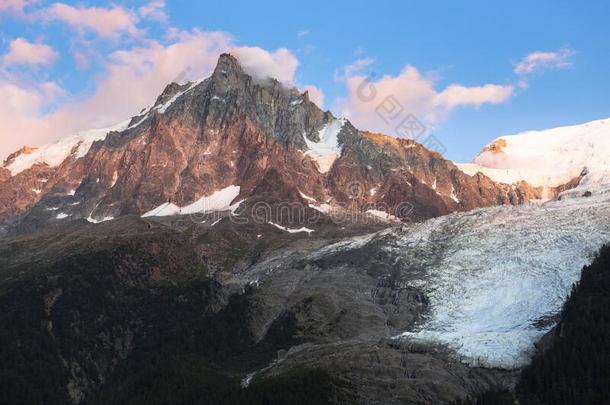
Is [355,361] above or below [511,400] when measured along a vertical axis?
above

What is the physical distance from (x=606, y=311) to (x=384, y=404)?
61.2 meters

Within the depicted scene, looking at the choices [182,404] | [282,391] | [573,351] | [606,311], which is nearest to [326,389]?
[282,391]

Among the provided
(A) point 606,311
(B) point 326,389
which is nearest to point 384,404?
(B) point 326,389

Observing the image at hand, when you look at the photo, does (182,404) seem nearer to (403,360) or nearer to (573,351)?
(403,360)

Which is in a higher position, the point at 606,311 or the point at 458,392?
the point at 606,311

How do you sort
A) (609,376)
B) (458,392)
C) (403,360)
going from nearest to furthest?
(609,376)
(458,392)
(403,360)

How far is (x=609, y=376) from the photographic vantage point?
550ft

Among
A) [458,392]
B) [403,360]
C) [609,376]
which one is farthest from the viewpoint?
[403,360]

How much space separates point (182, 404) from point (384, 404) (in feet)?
178

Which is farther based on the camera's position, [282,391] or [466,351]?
[466,351]

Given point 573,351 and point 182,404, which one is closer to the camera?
point 573,351

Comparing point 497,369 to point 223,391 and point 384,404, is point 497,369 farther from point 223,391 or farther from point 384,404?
point 223,391

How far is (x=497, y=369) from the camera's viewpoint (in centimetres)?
19100

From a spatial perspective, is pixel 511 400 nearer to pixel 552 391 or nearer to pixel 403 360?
pixel 552 391
